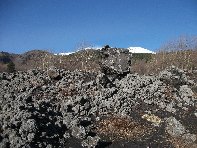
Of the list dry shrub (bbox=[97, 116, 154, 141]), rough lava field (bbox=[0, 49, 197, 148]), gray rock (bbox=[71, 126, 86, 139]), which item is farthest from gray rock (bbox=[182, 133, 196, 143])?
gray rock (bbox=[71, 126, 86, 139])

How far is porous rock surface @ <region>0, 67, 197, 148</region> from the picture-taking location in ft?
49.2

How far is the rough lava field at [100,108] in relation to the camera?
1525cm

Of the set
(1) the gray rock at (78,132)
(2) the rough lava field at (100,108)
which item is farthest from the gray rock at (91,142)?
(1) the gray rock at (78,132)

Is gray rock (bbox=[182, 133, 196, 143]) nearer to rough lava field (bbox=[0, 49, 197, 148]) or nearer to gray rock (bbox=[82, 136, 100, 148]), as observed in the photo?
rough lava field (bbox=[0, 49, 197, 148])

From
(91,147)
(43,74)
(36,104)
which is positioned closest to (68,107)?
(36,104)

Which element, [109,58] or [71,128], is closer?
[71,128]

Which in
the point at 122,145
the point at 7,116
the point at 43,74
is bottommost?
the point at 122,145

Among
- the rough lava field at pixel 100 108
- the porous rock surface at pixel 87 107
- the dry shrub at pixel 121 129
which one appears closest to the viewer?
the porous rock surface at pixel 87 107

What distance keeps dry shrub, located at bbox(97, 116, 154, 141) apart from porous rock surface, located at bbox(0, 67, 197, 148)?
0.25 feet

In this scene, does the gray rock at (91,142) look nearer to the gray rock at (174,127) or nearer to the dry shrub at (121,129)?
the dry shrub at (121,129)

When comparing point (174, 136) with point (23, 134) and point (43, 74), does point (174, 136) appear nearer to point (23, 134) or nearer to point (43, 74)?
point (23, 134)

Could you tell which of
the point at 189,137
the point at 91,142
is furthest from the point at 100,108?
the point at 189,137

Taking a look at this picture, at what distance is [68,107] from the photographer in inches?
723

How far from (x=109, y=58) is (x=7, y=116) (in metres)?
10.7
